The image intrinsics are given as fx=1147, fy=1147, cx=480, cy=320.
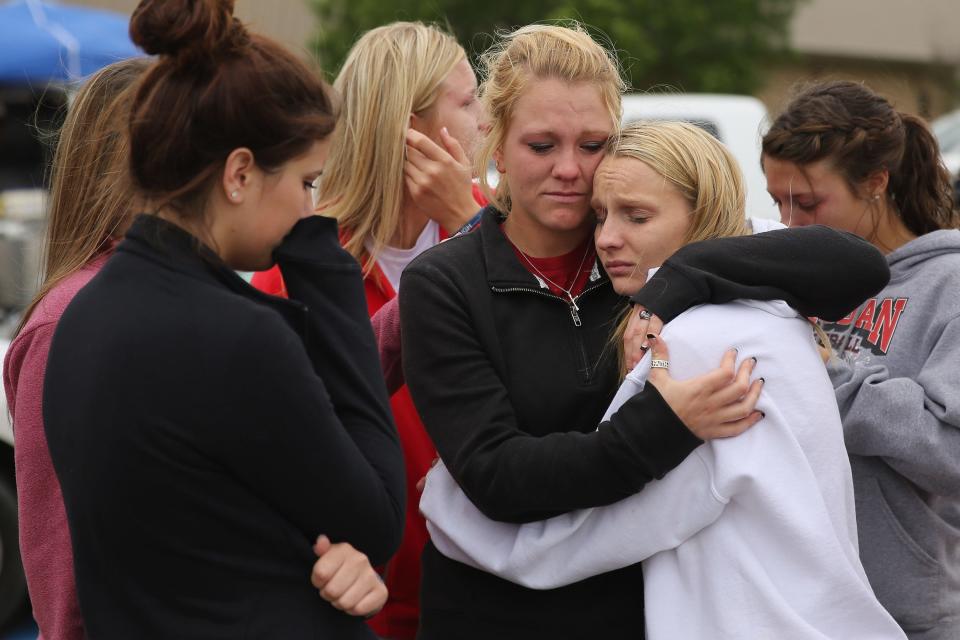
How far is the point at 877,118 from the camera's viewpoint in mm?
2791

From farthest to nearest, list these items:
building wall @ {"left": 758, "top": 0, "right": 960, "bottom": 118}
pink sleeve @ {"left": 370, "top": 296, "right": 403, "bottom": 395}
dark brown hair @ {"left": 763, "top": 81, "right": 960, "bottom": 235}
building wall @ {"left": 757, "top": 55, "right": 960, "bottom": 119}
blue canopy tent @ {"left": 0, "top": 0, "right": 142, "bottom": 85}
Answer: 1. building wall @ {"left": 758, "top": 0, "right": 960, "bottom": 118}
2. building wall @ {"left": 757, "top": 55, "right": 960, "bottom": 119}
3. blue canopy tent @ {"left": 0, "top": 0, "right": 142, "bottom": 85}
4. dark brown hair @ {"left": 763, "top": 81, "right": 960, "bottom": 235}
5. pink sleeve @ {"left": 370, "top": 296, "right": 403, "bottom": 395}

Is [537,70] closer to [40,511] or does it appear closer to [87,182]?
[87,182]

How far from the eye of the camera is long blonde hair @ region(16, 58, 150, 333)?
7.34 feet

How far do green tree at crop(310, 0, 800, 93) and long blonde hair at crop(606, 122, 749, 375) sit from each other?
12932 mm

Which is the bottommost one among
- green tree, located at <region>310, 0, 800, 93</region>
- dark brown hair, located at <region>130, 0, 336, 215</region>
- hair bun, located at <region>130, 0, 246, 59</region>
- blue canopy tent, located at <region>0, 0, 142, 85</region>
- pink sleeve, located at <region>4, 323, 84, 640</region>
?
green tree, located at <region>310, 0, 800, 93</region>

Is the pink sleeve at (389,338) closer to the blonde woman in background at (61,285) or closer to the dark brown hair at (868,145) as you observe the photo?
the blonde woman in background at (61,285)

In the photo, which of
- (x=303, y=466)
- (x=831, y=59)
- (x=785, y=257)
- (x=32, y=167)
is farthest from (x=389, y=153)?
(x=831, y=59)

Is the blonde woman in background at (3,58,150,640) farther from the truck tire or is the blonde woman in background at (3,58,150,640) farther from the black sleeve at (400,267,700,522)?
the truck tire

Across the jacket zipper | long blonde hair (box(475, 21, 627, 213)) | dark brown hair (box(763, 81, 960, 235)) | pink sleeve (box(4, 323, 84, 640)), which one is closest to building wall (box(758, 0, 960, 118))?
dark brown hair (box(763, 81, 960, 235))

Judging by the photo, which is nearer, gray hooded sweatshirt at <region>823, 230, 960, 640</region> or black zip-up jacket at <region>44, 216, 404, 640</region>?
black zip-up jacket at <region>44, 216, 404, 640</region>

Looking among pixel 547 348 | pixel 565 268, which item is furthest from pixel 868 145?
pixel 547 348

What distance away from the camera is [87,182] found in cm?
227

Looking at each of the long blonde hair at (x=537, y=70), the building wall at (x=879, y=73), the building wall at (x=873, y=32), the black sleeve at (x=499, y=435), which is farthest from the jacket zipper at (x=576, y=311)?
the building wall at (x=873, y=32)

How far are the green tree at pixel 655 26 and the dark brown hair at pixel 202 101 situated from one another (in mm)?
13612
